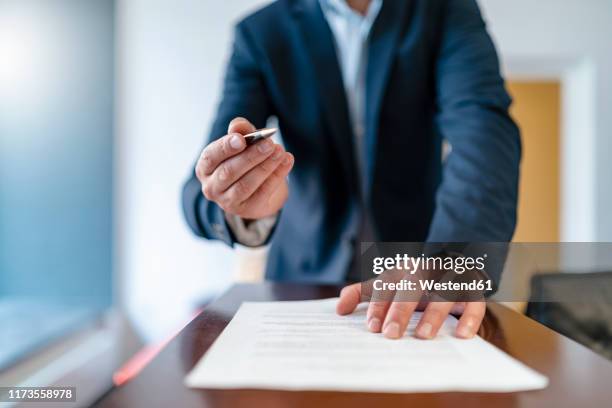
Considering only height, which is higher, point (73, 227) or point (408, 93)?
point (408, 93)

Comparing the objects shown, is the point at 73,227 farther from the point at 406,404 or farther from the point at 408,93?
the point at 406,404

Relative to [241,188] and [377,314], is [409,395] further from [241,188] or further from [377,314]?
[241,188]

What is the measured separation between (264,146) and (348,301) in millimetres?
182

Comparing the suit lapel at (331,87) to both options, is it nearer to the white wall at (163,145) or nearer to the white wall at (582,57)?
the white wall at (163,145)

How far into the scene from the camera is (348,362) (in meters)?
0.33

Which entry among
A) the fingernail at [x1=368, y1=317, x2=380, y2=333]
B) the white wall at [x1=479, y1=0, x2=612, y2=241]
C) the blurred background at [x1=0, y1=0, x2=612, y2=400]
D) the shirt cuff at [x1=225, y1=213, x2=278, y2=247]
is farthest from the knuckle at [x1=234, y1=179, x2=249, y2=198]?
the white wall at [x1=479, y1=0, x2=612, y2=241]

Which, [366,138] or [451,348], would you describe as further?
[366,138]

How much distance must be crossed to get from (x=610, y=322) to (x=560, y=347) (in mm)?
764

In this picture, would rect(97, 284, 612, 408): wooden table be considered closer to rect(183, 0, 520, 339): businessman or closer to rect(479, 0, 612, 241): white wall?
rect(183, 0, 520, 339): businessman

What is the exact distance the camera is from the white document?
29 cm

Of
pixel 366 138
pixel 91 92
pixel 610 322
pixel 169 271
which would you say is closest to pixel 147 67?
pixel 91 92

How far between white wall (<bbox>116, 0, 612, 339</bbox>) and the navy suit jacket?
1.49 m

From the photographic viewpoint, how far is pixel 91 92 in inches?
88.4

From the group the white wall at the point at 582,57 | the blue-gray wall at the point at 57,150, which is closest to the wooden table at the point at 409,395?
the blue-gray wall at the point at 57,150
